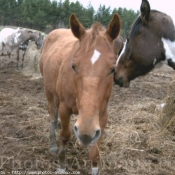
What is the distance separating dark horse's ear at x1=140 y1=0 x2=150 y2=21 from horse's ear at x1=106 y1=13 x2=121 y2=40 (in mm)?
1028

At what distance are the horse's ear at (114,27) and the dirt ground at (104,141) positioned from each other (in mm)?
1774

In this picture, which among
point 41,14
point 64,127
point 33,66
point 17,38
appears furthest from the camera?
point 41,14

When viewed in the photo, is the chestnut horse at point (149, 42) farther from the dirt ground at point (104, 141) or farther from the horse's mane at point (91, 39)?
the dirt ground at point (104, 141)

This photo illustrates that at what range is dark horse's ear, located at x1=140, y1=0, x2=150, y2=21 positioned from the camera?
3179 millimetres

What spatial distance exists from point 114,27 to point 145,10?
3.62 ft

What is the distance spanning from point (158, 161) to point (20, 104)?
3558 mm

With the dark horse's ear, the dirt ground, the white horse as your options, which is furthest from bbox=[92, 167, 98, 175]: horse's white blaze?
the white horse

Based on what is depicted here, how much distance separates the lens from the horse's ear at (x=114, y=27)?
7.57ft

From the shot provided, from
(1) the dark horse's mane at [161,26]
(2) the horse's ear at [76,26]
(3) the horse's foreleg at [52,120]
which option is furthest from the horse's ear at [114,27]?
(3) the horse's foreleg at [52,120]

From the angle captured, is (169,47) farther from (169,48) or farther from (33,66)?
(33,66)

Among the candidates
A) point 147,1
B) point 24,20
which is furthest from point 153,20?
point 24,20

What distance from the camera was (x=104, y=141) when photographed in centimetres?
404

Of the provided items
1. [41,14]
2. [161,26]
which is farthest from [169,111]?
[41,14]

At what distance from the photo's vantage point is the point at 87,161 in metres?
3.41
